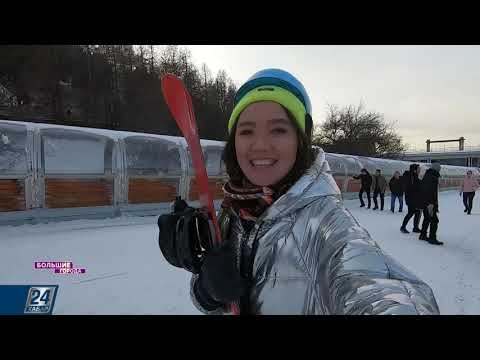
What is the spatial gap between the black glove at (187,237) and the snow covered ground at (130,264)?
0.64m

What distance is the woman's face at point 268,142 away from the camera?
78 cm

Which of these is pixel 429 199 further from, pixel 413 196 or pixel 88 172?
pixel 88 172

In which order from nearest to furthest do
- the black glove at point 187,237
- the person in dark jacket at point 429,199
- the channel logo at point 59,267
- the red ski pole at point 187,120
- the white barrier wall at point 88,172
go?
1. the black glove at point 187,237
2. the red ski pole at point 187,120
3. the channel logo at point 59,267
4. the person in dark jacket at point 429,199
5. the white barrier wall at point 88,172

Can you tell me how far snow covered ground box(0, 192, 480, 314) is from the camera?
1.71 metres

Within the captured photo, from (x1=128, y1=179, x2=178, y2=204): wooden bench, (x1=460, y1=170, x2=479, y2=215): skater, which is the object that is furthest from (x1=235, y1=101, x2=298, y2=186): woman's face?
(x1=460, y1=170, x2=479, y2=215): skater

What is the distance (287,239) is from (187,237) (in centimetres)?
27

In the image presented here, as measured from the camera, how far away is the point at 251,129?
0.80 metres

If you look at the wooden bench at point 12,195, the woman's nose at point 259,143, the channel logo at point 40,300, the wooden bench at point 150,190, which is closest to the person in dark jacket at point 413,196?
the wooden bench at point 150,190

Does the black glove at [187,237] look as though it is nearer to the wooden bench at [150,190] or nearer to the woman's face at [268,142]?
the woman's face at [268,142]

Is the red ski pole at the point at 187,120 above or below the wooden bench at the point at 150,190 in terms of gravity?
above

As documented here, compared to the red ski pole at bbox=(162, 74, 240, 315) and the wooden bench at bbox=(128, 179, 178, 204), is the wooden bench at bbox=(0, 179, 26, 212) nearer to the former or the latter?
the wooden bench at bbox=(128, 179, 178, 204)

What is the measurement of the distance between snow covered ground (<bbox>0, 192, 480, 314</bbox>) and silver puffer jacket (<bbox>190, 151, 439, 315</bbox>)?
87cm
